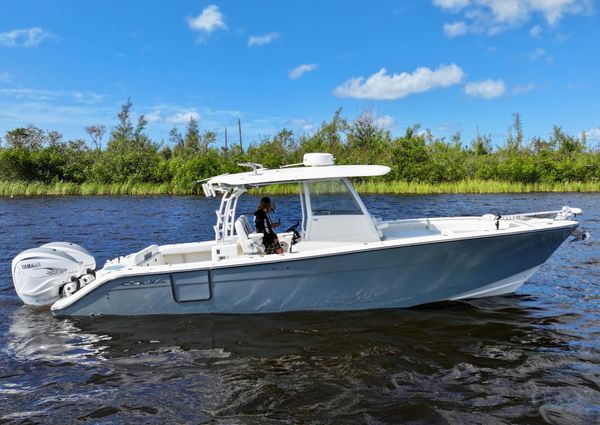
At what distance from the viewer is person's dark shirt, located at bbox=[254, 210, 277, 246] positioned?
8133mm

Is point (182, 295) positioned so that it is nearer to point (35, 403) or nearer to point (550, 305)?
point (35, 403)

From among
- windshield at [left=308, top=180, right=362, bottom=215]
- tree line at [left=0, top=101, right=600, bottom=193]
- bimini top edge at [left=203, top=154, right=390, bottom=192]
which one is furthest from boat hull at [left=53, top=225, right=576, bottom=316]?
tree line at [left=0, top=101, right=600, bottom=193]

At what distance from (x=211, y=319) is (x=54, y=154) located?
46277 mm

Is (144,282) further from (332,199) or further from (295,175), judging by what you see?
(332,199)

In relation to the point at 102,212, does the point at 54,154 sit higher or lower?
higher

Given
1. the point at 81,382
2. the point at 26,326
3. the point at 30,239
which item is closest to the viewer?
the point at 81,382

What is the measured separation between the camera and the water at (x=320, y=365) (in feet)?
17.0

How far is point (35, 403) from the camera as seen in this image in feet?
18.1

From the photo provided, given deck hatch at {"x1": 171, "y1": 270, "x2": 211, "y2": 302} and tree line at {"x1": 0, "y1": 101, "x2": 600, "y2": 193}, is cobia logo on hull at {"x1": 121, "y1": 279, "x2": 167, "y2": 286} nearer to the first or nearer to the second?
deck hatch at {"x1": 171, "y1": 270, "x2": 211, "y2": 302}

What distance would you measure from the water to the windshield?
169 centimetres

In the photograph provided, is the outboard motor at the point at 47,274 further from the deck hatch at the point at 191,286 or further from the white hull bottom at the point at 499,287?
the white hull bottom at the point at 499,287

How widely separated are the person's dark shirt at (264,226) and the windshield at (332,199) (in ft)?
2.73

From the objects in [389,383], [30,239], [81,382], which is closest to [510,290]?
[389,383]

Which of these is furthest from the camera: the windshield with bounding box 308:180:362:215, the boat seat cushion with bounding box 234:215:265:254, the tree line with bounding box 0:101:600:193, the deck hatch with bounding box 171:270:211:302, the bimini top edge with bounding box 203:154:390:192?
the tree line with bounding box 0:101:600:193
